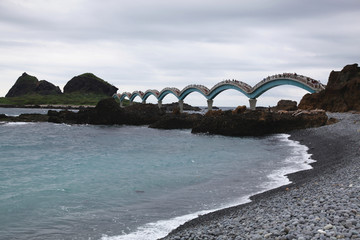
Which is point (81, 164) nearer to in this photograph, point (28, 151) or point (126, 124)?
point (28, 151)

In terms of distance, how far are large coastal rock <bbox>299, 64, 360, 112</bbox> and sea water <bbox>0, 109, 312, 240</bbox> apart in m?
31.5

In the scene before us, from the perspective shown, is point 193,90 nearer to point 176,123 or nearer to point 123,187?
point 176,123

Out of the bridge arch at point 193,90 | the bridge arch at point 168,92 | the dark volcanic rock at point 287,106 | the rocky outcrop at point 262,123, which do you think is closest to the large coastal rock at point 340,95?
the dark volcanic rock at point 287,106

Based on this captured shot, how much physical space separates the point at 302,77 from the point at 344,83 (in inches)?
279

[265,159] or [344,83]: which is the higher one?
[344,83]

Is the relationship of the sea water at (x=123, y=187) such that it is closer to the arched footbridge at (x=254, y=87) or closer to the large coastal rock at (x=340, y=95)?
the large coastal rock at (x=340, y=95)

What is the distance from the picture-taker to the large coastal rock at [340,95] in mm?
54844

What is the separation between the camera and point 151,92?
143250 millimetres

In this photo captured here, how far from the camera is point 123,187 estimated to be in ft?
54.6

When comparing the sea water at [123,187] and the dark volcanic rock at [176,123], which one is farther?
the dark volcanic rock at [176,123]

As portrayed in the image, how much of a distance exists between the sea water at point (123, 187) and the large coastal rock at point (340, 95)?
3155 cm

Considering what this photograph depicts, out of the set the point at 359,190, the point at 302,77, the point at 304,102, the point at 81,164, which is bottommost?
the point at 81,164

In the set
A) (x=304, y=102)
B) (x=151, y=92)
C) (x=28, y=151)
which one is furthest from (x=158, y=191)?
(x=151, y=92)

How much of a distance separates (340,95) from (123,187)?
51.7 metres
